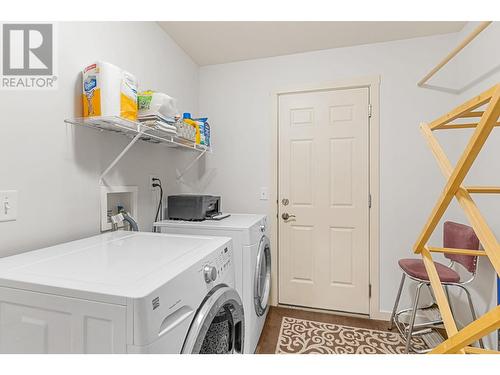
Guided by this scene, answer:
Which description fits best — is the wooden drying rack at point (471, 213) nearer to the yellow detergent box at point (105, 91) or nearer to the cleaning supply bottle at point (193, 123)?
the yellow detergent box at point (105, 91)

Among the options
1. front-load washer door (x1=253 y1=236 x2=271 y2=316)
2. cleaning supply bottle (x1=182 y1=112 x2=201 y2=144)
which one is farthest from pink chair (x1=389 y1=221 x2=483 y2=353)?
cleaning supply bottle (x1=182 y1=112 x2=201 y2=144)

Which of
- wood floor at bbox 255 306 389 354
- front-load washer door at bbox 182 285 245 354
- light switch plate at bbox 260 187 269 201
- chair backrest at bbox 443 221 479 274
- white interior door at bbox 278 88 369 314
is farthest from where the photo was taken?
light switch plate at bbox 260 187 269 201

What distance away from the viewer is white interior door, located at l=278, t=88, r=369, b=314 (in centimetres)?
230

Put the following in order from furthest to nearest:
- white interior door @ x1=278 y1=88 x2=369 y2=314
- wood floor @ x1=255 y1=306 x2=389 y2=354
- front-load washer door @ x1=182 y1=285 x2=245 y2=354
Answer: white interior door @ x1=278 y1=88 x2=369 y2=314 < wood floor @ x1=255 y1=306 x2=389 y2=354 < front-load washer door @ x1=182 y1=285 x2=245 y2=354

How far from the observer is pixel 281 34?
6.98 feet

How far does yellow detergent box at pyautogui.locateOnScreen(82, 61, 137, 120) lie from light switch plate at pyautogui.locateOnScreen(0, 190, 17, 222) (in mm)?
494

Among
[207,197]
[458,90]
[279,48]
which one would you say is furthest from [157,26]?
[458,90]

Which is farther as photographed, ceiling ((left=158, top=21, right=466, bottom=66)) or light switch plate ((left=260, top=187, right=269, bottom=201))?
light switch plate ((left=260, top=187, right=269, bottom=201))

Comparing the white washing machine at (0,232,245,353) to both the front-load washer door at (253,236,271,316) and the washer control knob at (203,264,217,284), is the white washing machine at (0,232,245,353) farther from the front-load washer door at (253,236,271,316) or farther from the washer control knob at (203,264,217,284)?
the front-load washer door at (253,236,271,316)

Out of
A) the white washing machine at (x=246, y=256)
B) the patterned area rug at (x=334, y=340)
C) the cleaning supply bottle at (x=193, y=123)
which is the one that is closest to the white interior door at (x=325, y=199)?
the patterned area rug at (x=334, y=340)

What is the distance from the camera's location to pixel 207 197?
1.96m

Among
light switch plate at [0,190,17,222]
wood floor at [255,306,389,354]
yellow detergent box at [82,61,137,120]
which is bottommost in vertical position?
wood floor at [255,306,389,354]

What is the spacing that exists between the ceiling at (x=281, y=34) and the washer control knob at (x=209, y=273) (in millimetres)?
1889

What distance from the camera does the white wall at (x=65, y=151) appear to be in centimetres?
108
